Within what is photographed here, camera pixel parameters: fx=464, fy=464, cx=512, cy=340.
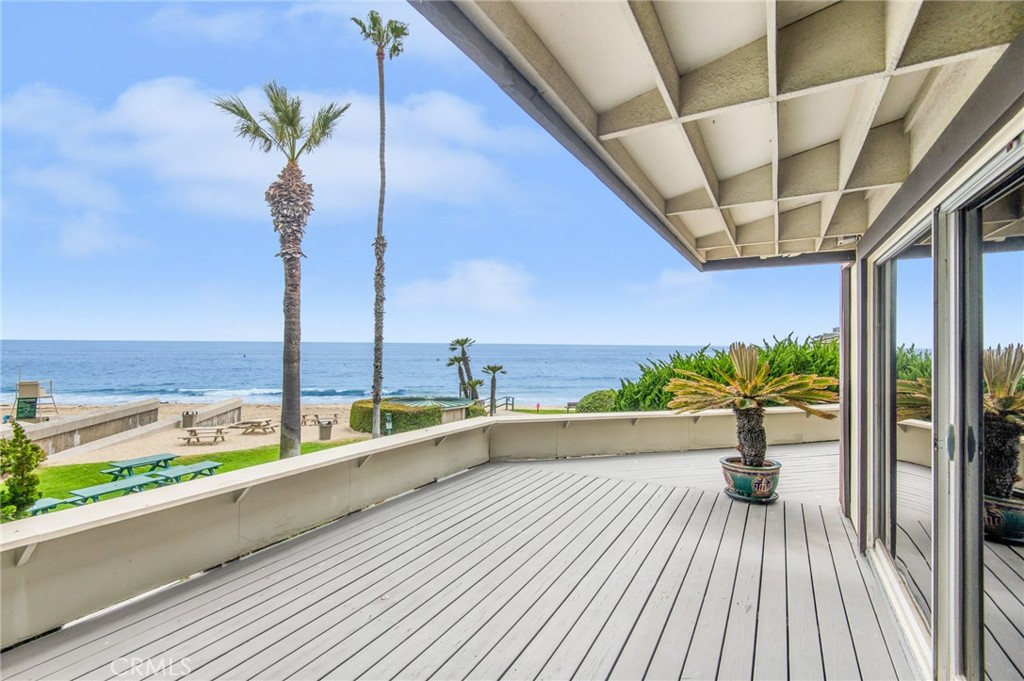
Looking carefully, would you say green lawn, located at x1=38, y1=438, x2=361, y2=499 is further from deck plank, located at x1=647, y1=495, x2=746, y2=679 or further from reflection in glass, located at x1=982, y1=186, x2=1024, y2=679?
reflection in glass, located at x1=982, y1=186, x2=1024, y2=679

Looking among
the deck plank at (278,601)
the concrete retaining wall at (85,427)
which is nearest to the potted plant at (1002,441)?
the deck plank at (278,601)

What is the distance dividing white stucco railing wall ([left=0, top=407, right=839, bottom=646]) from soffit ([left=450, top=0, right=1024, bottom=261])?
2560mm

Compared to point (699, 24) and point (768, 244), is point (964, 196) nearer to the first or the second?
point (699, 24)

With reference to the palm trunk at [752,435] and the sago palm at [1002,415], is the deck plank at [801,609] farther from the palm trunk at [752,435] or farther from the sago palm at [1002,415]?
the sago palm at [1002,415]

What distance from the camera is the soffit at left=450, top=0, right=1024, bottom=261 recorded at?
1.27m

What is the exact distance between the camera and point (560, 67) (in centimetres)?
156

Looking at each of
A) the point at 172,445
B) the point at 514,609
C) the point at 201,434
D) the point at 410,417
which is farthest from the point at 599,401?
the point at 201,434

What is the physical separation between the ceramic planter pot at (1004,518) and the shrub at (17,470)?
21.0 feet

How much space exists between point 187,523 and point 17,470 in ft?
10.6

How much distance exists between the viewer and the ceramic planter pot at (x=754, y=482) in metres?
3.86

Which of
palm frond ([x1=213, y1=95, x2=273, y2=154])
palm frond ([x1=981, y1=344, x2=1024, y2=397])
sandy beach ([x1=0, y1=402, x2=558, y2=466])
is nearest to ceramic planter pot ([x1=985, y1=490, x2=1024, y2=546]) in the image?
palm frond ([x1=981, y1=344, x2=1024, y2=397])

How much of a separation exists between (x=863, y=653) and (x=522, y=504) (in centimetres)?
236

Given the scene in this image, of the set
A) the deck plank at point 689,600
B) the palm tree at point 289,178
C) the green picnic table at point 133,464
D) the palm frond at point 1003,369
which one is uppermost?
the palm tree at point 289,178

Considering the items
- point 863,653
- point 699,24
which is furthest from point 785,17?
point 863,653
